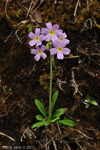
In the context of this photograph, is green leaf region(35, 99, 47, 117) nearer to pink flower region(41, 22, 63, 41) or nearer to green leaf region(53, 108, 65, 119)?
green leaf region(53, 108, 65, 119)

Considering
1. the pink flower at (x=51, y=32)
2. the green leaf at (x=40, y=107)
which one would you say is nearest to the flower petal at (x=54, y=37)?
the pink flower at (x=51, y=32)

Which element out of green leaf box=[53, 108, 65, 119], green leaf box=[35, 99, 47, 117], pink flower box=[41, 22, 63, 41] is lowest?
green leaf box=[53, 108, 65, 119]

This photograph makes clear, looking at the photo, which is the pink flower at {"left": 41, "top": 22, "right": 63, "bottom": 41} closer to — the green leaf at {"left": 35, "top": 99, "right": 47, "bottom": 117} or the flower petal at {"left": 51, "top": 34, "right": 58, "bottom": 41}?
the flower petal at {"left": 51, "top": 34, "right": 58, "bottom": 41}

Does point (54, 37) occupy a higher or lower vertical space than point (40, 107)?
higher

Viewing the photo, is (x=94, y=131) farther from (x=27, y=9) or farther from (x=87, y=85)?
(x=27, y=9)

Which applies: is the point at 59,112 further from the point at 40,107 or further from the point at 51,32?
the point at 51,32

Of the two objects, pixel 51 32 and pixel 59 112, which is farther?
pixel 59 112

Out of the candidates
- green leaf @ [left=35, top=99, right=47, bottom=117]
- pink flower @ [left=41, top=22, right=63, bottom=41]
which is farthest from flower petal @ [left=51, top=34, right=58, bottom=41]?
green leaf @ [left=35, top=99, right=47, bottom=117]

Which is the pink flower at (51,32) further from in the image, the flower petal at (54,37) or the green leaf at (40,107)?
the green leaf at (40,107)

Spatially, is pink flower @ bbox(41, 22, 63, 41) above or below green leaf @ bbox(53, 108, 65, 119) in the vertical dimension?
above

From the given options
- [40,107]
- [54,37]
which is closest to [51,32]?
[54,37]

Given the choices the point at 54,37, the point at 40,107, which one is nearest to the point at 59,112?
the point at 40,107

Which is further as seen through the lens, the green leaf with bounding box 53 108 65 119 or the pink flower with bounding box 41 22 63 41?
the green leaf with bounding box 53 108 65 119
